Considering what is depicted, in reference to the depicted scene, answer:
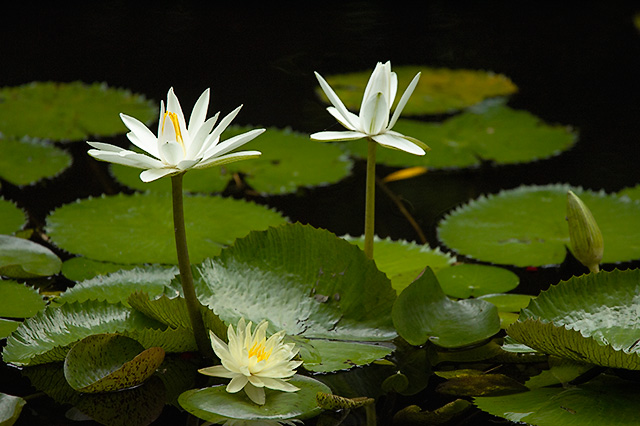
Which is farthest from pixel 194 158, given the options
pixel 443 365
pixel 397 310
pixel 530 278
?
pixel 530 278

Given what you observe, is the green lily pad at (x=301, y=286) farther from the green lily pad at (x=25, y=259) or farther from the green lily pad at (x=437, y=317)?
the green lily pad at (x=25, y=259)

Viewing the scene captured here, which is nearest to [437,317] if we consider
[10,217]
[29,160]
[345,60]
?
[10,217]

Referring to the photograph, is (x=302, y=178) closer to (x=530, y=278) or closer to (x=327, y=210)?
(x=327, y=210)

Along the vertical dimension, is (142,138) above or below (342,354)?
above

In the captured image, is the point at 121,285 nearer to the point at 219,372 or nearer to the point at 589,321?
the point at 219,372

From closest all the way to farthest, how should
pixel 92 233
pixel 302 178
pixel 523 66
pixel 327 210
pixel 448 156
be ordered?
pixel 92 233, pixel 327 210, pixel 302 178, pixel 448 156, pixel 523 66

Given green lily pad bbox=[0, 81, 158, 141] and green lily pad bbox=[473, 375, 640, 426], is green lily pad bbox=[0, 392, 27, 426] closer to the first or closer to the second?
green lily pad bbox=[473, 375, 640, 426]

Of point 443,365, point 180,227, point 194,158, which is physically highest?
point 194,158
